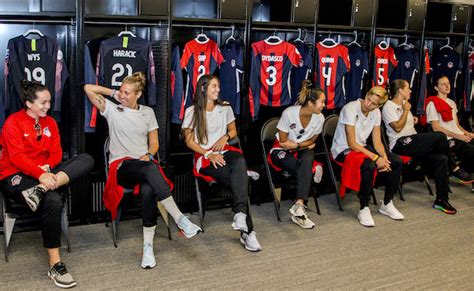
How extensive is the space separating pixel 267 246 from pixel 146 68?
1.69 m

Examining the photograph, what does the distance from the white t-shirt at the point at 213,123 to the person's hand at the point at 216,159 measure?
194 millimetres

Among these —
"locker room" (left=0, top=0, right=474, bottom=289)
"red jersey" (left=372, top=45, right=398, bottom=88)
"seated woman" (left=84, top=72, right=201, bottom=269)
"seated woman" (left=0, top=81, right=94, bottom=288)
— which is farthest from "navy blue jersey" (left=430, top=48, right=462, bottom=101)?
"seated woman" (left=0, top=81, right=94, bottom=288)

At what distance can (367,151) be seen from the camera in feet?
14.3

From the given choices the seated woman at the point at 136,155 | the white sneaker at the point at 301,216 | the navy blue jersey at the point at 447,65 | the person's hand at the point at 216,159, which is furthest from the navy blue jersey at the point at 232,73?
the navy blue jersey at the point at 447,65

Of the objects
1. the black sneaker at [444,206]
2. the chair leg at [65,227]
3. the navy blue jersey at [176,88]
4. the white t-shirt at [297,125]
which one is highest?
the navy blue jersey at [176,88]

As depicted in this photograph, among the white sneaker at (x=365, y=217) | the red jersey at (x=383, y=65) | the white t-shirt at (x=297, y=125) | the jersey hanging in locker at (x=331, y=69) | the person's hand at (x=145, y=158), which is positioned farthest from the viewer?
the red jersey at (x=383, y=65)

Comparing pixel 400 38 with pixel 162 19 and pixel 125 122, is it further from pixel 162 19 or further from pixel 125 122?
pixel 125 122

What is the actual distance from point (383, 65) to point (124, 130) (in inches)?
117

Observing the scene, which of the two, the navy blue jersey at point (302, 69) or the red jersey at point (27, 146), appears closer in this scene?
the red jersey at point (27, 146)

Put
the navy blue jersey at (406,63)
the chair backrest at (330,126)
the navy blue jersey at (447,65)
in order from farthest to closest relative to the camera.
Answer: the navy blue jersey at (447,65)
the navy blue jersey at (406,63)
the chair backrest at (330,126)

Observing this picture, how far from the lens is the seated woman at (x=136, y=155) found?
3365 mm

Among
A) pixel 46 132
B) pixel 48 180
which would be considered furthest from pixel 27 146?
pixel 48 180

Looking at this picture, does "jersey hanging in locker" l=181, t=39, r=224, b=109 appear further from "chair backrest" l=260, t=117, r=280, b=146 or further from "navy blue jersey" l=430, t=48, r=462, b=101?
"navy blue jersey" l=430, t=48, r=462, b=101

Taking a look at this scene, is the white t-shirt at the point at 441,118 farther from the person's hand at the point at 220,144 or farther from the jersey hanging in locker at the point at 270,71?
the person's hand at the point at 220,144
